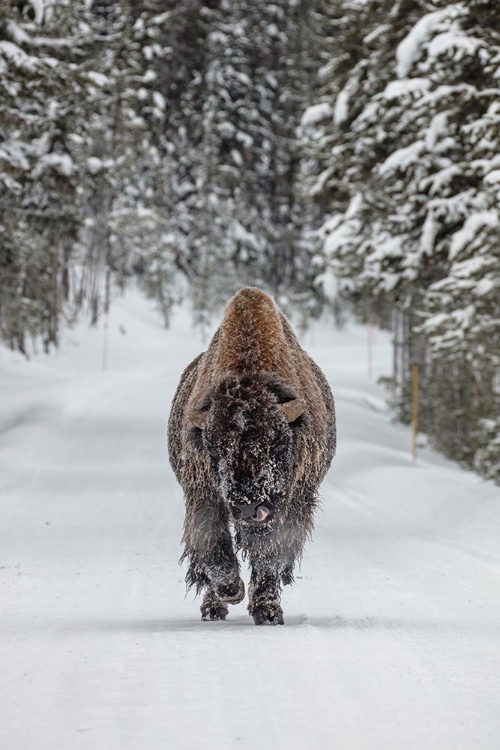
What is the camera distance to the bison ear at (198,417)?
17.0ft

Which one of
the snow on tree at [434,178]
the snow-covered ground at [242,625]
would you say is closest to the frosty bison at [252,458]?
the snow-covered ground at [242,625]

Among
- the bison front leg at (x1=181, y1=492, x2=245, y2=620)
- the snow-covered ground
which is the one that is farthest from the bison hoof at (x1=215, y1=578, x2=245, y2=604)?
the snow-covered ground

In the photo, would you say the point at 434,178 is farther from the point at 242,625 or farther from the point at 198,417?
the point at 242,625

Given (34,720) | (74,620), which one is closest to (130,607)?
(74,620)

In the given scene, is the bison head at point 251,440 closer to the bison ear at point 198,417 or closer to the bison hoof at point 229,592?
the bison ear at point 198,417

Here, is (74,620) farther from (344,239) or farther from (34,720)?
(344,239)

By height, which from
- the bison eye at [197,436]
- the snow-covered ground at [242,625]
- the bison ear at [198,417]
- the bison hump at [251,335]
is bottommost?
the snow-covered ground at [242,625]

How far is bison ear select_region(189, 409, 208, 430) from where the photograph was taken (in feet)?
17.0

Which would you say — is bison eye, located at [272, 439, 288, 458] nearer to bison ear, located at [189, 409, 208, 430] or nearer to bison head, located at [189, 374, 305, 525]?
bison head, located at [189, 374, 305, 525]

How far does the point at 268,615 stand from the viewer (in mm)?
5504

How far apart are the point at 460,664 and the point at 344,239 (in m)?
14.0

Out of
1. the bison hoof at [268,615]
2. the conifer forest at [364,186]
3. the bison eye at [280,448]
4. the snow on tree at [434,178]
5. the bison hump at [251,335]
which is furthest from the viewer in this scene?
the conifer forest at [364,186]

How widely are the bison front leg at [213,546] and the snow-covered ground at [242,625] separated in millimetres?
218

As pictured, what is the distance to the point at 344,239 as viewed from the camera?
58.9 ft
